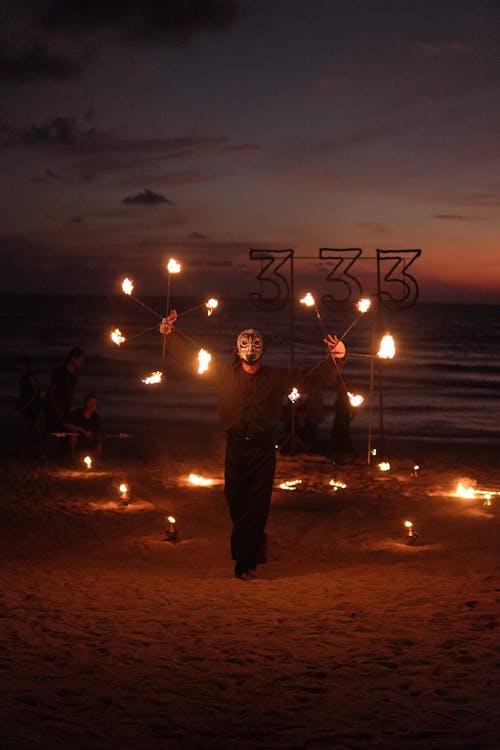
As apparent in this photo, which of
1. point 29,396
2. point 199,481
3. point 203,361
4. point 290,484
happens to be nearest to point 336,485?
point 290,484

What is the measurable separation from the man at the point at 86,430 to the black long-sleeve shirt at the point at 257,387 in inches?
290

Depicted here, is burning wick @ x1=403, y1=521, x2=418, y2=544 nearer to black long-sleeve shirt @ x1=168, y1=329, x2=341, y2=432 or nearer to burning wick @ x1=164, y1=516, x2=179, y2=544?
black long-sleeve shirt @ x1=168, y1=329, x2=341, y2=432

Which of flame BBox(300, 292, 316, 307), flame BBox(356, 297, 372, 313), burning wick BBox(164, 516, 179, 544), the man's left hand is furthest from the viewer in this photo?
flame BBox(300, 292, 316, 307)

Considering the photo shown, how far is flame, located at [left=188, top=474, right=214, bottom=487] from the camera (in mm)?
14070

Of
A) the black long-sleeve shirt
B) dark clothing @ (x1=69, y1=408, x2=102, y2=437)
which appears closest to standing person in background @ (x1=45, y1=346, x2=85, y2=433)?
dark clothing @ (x1=69, y1=408, x2=102, y2=437)

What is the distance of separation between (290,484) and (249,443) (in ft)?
16.5

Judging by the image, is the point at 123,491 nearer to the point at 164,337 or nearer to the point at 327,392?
the point at 164,337

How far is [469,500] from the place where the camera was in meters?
12.6

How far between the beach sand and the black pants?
324mm

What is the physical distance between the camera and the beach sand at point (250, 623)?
5.19m

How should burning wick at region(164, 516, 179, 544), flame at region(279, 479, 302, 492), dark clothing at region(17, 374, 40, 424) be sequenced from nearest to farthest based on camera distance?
burning wick at region(164, 516, 179, 544)
flame at region(279, 479, 302, 492)
dark clothing at region(17, 374, 40, 424)

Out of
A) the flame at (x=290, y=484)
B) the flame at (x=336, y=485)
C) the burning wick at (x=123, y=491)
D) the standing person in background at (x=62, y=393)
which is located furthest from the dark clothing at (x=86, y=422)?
the flame at (x=336, y=485)

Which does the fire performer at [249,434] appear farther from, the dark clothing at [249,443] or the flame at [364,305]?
the flame at [364,305]

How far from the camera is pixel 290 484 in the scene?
13.7 meters
